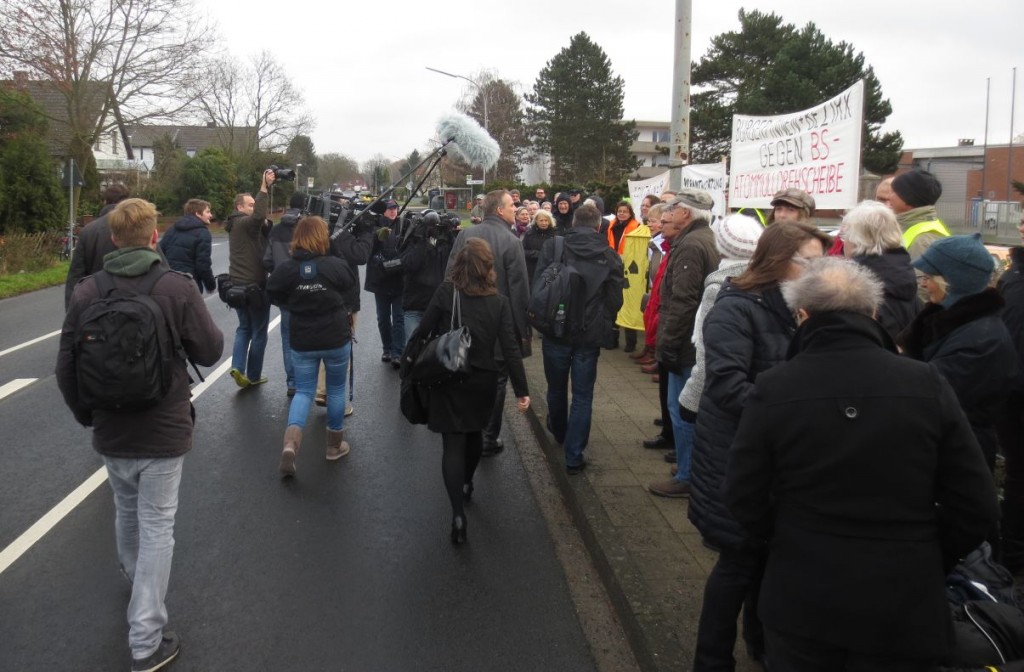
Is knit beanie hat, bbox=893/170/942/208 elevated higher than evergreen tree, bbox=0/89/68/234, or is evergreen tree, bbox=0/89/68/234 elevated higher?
evergreen tree, bbox=0/89/68/234

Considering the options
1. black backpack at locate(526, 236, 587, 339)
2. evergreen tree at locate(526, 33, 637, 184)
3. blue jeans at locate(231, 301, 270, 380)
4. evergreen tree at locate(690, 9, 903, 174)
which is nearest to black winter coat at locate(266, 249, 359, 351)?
black backpack at locate(526, 236, 587, 339)

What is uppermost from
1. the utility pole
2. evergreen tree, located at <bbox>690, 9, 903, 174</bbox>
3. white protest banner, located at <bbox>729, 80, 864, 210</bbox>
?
evergreen tree, located at <bbox>690, 9, 903, 174</bbox>

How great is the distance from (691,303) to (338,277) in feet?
8.23

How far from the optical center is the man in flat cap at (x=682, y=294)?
4844mm

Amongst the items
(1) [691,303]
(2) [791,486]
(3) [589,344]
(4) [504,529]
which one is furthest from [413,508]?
(2) [791,486]

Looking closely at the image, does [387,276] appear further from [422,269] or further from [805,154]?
[805,154]

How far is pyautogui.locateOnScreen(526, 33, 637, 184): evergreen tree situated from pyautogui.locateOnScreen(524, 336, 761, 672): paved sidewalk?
2102 inches

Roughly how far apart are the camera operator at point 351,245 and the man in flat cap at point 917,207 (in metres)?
4.53

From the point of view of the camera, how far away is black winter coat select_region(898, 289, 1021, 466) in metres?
3.35

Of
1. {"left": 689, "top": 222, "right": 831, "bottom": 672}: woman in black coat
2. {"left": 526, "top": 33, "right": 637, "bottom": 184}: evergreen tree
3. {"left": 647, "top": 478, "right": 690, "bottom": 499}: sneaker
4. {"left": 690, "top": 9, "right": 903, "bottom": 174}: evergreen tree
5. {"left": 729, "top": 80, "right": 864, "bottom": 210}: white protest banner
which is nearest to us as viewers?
{"left": 689, "top": 222, "right": 831, "bottom": 672}: woman in black coat

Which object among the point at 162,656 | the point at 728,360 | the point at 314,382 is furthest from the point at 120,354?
the point at 314,382

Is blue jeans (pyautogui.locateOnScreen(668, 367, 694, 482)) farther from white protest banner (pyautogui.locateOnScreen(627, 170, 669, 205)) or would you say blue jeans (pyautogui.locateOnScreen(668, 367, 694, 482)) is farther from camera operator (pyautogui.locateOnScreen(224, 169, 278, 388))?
white protest banner (pyautogui.locateOnScreen(627, 170, 669, 205))

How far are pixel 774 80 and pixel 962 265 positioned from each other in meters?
33.5

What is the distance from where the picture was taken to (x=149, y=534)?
3.47m
